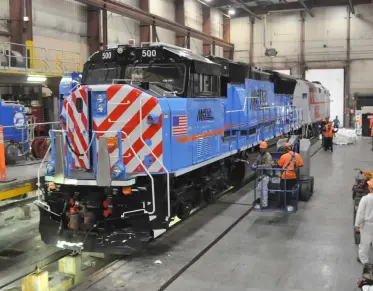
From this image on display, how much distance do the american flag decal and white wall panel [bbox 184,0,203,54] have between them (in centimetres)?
2580

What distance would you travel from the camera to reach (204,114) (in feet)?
25.8

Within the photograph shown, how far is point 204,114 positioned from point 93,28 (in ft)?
52.9

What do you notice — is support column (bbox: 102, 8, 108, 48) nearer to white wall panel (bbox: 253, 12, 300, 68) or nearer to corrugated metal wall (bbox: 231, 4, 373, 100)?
white wall panel (bbox: 253, 12, 300, 68)

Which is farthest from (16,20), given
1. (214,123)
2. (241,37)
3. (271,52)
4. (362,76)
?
(362,76)

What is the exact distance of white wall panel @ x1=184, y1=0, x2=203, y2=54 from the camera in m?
31.4

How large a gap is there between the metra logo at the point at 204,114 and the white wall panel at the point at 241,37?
30848mm

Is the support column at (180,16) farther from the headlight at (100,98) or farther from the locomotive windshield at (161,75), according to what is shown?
the headlight at (100,98)

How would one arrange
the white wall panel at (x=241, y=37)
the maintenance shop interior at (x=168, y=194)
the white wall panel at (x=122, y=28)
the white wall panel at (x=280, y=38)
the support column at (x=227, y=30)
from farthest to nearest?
the white wall panel at (x=241, y=37)
the support column at (x=227, y=30)
the white wall panel at (x=280, y=38)
the white wall panel at (x=122, y=28)
the maintenance shop interior at (x=168, y=194)

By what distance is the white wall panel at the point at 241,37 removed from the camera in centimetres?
3784

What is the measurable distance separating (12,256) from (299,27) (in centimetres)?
3402

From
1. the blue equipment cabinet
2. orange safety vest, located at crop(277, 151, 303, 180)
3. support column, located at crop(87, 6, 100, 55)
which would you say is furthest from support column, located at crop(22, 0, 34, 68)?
orange safety vest, located at crop(277, 151, 303, 180)

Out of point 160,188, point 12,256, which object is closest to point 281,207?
point 160,188

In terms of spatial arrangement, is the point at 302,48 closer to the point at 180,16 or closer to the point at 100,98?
the point at 180,16

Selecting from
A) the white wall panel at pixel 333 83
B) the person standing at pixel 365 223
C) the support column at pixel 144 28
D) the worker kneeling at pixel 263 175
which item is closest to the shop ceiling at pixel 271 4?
the white wall panel at pixel 333 83
